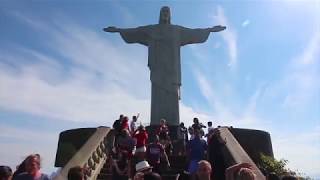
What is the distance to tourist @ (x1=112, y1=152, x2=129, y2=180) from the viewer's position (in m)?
9.70

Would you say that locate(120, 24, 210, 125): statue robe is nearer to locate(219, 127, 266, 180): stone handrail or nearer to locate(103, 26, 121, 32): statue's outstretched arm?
locate(103, 26, 121, 32): statue's outstretched arm

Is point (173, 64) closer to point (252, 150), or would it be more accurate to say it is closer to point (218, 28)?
point (218, 28)

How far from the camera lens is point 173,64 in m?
21.2

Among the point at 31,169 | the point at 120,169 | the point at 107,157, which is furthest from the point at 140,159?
the point at 31,169

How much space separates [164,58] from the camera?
21219 mm

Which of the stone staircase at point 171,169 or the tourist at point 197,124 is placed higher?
the tourist at point 197,124

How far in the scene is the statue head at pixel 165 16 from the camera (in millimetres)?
21828

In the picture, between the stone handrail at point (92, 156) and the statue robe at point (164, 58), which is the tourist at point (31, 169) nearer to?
the stone handrail at point (92, 156)

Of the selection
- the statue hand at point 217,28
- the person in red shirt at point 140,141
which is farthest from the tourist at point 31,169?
the statue hand at point 217,28

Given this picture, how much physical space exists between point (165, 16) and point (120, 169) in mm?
13164

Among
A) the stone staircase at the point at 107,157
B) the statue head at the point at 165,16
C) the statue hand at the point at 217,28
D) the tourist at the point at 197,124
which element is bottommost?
the stone staircase at the point at 107,157

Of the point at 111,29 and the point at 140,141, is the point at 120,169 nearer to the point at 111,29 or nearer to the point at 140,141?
the point at 140,141

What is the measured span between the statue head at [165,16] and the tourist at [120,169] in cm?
1269

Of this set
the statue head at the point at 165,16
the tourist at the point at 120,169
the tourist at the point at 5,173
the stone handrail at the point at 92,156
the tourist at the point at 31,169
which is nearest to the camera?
the tourist at the point at 5,173
